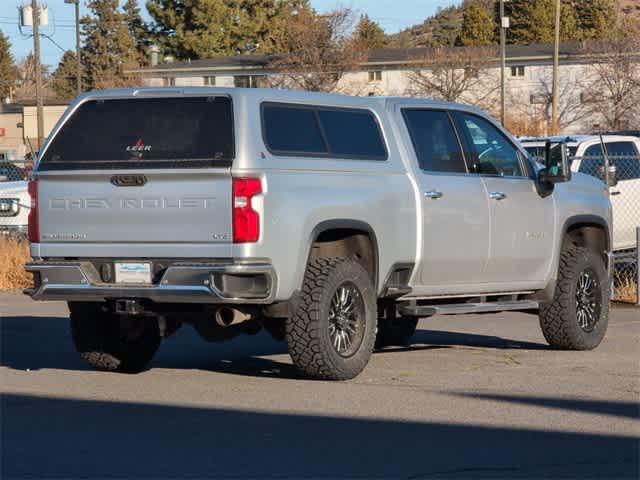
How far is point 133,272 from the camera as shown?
9789mm

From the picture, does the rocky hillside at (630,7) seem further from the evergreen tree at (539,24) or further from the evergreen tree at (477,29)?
the evergreen tree at (477,29)

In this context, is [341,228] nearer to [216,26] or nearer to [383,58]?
[383,58]

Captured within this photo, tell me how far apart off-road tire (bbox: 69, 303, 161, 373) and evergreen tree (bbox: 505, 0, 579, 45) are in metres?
80.8

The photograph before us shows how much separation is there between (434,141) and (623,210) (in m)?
9.06

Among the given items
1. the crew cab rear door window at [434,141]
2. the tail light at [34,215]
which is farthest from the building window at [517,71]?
the tail light at [34,215]

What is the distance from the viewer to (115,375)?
10789 mm

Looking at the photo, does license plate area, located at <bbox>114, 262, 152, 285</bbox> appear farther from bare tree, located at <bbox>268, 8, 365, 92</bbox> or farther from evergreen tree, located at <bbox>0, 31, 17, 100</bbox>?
evergreen tree, located at <bbox>0, 31, 17, 100</bbox>

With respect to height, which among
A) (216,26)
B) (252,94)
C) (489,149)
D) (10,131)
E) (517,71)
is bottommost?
(10,131)

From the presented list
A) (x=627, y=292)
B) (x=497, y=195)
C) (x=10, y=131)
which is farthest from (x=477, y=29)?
(x=497, y=195)

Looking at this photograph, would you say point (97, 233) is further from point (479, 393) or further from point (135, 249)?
point (479, 393)

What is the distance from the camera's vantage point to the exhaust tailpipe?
32.4 ft

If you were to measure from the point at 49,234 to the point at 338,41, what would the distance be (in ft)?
194

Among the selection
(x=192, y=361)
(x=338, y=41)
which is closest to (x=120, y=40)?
(x=338, y=41)

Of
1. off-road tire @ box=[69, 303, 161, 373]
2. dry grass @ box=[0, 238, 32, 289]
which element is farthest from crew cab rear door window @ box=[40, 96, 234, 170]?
dry grass @ box=[0, 238, 32, 289]
